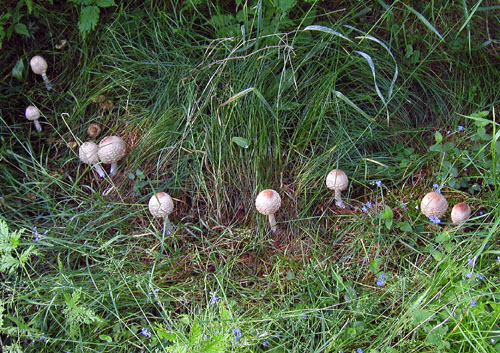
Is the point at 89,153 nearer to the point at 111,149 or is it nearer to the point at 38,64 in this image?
the point at 111,149

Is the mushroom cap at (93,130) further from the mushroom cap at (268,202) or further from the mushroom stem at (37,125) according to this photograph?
the mushroom cap at (268,202)

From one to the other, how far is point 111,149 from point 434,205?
79.5 inches

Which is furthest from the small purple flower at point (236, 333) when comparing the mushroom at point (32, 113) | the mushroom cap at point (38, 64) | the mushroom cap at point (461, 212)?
the mushroom cap at point (38, 64)

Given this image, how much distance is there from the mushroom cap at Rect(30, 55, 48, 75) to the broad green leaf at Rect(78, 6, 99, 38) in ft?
1.44

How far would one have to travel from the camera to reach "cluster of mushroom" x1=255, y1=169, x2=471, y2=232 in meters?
2.70

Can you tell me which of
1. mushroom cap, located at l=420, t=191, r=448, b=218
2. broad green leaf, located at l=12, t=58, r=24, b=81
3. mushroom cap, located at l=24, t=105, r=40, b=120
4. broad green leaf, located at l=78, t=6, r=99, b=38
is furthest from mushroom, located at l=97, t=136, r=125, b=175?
mushroom cap, located at l=420, t=191, r=448, b=218

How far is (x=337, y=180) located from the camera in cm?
290

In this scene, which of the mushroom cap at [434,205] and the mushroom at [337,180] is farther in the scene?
the mushroom at [337,180]

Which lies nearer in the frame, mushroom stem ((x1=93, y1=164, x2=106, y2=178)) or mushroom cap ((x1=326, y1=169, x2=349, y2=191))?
mushroom cap ((x1=326, y1=169, x2=349, y2=191))

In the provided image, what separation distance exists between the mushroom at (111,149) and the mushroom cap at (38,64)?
91 centimetres

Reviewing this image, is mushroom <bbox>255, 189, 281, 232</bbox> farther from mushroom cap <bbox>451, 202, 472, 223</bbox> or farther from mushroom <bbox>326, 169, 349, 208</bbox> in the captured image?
mushroom cap <bbox>451, 202, 472, 223</bbox>

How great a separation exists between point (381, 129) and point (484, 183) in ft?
2.49

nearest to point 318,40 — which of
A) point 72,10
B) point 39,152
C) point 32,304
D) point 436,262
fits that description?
point 436,262

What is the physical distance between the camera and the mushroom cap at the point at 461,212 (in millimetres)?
2684
